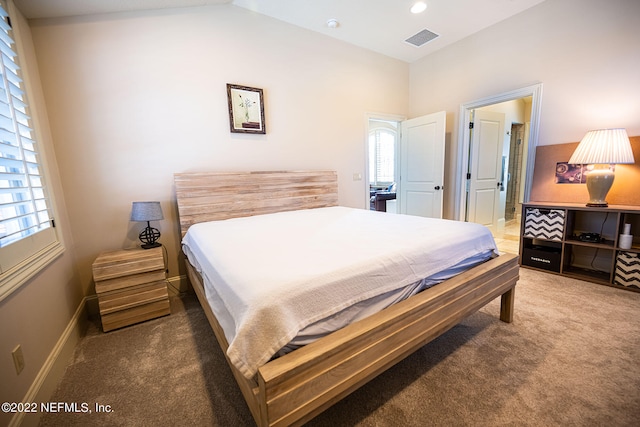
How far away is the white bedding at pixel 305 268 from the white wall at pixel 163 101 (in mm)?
989

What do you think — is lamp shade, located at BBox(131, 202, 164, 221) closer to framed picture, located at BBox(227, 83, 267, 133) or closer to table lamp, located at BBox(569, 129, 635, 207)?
framed picture, located at BBox(227, 83, 267, 133)

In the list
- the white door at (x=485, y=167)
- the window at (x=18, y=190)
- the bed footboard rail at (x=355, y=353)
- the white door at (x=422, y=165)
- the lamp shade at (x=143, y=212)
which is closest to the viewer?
the bed footboard rail at (x=355, y=353)

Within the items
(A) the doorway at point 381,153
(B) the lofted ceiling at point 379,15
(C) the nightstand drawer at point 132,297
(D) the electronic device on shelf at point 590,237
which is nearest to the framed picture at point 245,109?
(B) the lofted ceiling at point 379,15

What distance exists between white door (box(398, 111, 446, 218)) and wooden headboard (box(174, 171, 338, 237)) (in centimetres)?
150

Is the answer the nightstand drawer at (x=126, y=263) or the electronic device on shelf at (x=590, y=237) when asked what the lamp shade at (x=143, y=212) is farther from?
the electronic device on shelf at (x=590, y=237)

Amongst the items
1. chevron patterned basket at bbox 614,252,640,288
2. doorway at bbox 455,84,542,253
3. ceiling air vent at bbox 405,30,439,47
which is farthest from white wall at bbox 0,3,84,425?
doorway at bbox 455,84,542,253

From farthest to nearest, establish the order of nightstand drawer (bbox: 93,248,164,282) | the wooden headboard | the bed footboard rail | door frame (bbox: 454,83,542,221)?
door frame (bbox: 454,83,542,221) < the wooden headboard < nightstand drawer (bbox: 93,248,164,282) < the bed footboard rail

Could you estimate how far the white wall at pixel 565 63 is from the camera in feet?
7.64

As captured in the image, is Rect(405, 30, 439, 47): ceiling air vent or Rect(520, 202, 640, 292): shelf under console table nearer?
Rect(520, 202, 640, 292): shelf under console table

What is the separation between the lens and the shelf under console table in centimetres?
229

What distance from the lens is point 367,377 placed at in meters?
1.07

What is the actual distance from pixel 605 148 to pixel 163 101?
13.5 feet

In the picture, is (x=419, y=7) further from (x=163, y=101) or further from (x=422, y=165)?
(x=163, y=101)

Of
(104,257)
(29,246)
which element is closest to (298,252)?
(29,246)
